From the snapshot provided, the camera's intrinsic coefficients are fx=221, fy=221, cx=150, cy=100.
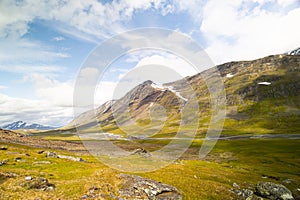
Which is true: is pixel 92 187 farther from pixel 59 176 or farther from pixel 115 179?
pixel 59 176

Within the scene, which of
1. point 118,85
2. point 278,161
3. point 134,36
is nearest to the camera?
point 118,85

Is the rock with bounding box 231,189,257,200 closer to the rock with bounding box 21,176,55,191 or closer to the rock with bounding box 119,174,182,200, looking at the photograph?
the rock with bounding box 119,174,182,200

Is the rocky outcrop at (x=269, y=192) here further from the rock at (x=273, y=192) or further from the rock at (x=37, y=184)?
the rock at (x=37, y=184)

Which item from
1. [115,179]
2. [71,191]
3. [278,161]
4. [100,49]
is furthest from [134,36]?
[278,161]

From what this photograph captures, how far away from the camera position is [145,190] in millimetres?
27484

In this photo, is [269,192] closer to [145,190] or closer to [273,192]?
[273,192]

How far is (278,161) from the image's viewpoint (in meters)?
93.8

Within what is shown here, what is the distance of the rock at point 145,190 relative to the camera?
2631 centimetres

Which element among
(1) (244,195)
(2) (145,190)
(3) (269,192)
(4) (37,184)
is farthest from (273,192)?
(4) (37,184)

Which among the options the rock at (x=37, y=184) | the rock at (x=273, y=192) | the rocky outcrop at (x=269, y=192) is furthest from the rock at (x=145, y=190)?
the rock at (x=273, y=192)

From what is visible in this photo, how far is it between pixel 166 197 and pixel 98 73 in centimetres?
1974

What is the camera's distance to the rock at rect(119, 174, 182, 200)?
86.3 feet

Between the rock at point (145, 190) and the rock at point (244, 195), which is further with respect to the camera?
the rock at point (244, 195)

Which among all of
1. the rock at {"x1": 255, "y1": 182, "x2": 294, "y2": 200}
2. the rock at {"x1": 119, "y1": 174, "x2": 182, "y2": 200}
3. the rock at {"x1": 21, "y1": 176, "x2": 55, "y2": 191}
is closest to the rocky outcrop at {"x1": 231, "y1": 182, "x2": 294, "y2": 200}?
the rock at {"x1": 255, "y1": 182, "x2": 294, "y2": 200}
